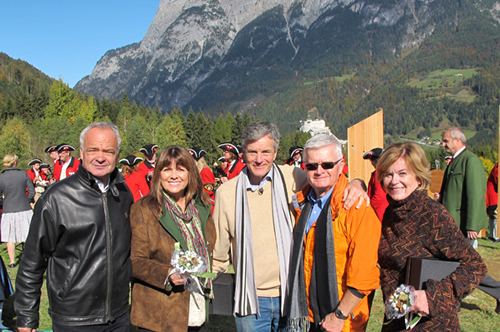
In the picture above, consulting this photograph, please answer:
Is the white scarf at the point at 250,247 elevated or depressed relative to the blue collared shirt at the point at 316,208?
depressed

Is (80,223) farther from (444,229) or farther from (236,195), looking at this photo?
(444,229)

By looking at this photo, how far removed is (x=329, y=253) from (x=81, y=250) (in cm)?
165

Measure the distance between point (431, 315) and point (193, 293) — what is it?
161cm


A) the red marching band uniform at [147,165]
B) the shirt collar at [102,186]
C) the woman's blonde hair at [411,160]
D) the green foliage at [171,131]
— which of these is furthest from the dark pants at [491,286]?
the green foliage at [171,131]

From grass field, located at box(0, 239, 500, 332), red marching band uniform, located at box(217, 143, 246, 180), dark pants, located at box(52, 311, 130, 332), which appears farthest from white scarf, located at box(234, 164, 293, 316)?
red marching band uniform, located at box(217, 143, 246, 180)

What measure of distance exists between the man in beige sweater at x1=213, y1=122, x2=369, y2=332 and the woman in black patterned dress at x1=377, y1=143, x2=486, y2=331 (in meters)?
0.70

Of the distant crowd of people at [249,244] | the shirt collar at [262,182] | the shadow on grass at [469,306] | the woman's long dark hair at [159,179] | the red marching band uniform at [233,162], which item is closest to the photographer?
the distant crowd of people at [249,244]

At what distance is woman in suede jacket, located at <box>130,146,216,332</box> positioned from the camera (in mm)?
2689

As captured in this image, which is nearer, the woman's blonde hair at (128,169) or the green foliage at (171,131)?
the woman's blonde hair at (128,169)

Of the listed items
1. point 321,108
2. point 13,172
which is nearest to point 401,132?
point 321,108

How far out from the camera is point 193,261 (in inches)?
103

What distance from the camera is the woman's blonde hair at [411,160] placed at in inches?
103

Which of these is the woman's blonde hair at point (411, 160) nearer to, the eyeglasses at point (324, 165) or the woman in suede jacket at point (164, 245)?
the eyeglasses at point (324, 165)

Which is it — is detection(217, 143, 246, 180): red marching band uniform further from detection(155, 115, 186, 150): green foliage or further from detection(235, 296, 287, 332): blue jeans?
detection(155, 115, 186, 150): green foliage
